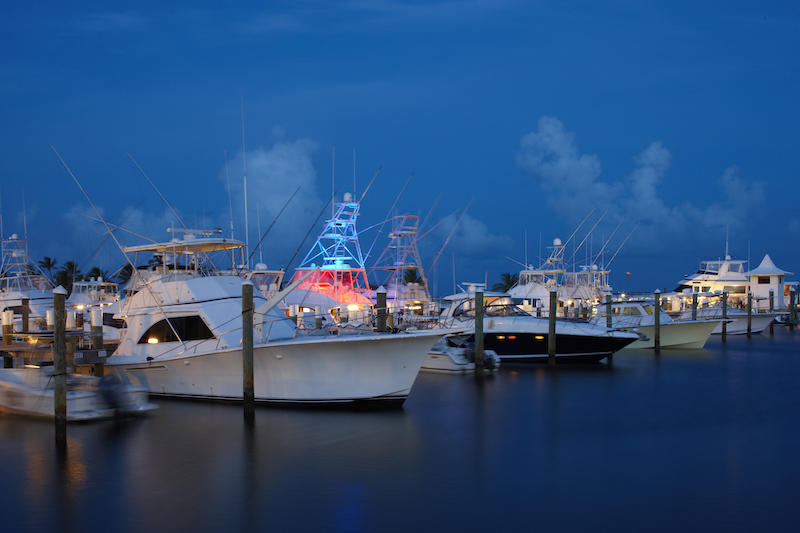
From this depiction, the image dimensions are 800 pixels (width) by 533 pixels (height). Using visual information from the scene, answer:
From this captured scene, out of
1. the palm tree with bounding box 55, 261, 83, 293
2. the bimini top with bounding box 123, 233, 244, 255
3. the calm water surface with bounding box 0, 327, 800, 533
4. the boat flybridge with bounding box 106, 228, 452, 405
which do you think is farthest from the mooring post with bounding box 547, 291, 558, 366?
the palm tree with bounding box 55, 261, 83, 293

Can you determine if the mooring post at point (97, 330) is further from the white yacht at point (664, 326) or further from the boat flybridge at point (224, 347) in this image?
the white yacht at point (664, 326)

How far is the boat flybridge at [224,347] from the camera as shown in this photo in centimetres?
1602

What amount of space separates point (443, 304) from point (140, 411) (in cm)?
2568

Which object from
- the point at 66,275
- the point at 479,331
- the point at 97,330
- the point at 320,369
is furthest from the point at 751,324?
the point at 66,275

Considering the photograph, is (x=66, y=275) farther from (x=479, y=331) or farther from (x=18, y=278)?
(x=479, y=331)

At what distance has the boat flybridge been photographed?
1602 cm

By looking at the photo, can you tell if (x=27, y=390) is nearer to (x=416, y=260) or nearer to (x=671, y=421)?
(x=671, y=421)

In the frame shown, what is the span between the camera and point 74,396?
16.2 metres

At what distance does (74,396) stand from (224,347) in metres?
3.82

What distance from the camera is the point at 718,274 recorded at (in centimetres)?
5812

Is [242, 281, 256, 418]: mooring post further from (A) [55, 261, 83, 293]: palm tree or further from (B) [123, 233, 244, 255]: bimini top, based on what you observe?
(A) [55, 261, 83, 293]: palm tree

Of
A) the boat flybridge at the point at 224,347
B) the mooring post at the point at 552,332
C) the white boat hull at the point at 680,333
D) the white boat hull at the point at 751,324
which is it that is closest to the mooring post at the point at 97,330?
the boat flybridge at the point at 224,347

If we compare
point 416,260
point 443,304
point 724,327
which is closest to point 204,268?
point 443,304

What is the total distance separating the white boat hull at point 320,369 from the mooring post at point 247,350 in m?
0.79
